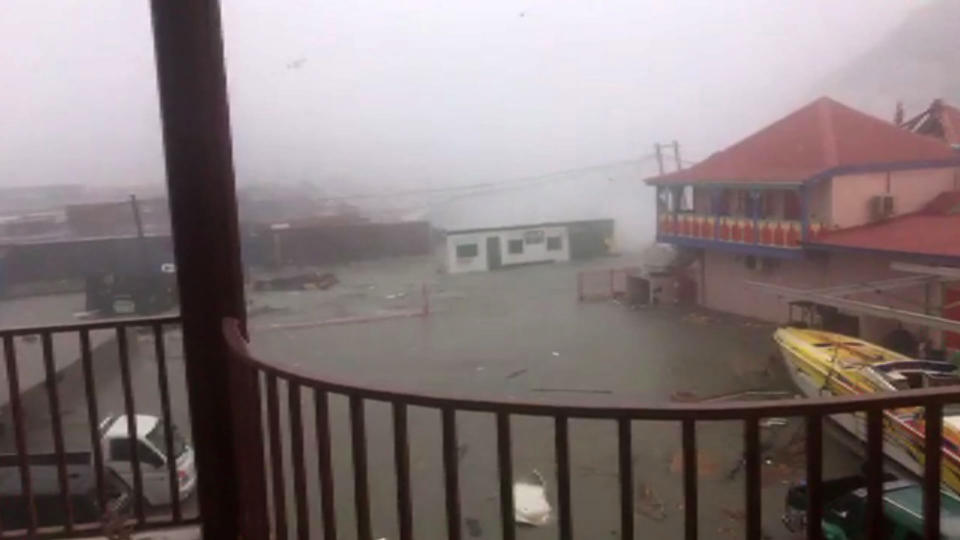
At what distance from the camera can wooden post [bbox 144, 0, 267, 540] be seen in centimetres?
143

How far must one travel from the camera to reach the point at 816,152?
7.60 ft

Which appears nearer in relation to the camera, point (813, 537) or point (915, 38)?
point (813, 537)

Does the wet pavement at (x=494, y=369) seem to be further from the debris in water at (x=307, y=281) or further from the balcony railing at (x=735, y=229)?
the balcony railing at (x=735, y=229)

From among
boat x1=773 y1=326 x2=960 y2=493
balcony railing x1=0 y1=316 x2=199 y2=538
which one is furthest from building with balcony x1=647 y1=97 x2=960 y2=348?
balcony railing x1=0 y1=316 x2=199 y2=538

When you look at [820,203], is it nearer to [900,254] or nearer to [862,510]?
[900,254]

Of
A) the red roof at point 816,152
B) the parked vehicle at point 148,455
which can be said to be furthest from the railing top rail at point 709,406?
the red roof at point 816,152

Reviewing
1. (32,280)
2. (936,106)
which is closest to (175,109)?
(32,280)

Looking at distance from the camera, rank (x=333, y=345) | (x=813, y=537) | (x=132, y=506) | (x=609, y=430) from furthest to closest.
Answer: (x=333, y=345), (x=132, y=506), (x=609, y=430), (x=813, y=537)

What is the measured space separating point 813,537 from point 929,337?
145 centimetres

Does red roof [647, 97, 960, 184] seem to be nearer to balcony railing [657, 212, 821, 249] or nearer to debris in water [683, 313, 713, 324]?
balcony railing [657, 212, 821, 249]

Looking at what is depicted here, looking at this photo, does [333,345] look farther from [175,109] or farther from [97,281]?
[175,109]

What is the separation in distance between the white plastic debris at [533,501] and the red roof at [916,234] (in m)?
1.08

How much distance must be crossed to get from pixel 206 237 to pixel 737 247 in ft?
5.25

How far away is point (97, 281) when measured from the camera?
94.9 inches
